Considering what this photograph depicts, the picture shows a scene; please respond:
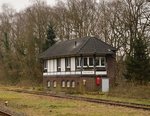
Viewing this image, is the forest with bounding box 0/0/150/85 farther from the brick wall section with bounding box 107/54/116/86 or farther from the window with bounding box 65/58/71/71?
the window with bounding box 65/58/71/71

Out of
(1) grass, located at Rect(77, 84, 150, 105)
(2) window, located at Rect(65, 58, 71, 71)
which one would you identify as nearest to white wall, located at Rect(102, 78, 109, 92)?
(2) window, located at Rect(65, 58, 71, 71)

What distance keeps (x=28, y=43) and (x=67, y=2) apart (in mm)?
10235

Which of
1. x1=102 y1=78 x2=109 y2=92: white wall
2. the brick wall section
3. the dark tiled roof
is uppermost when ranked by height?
the dark tiled roof

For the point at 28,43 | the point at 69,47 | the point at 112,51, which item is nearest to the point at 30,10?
the point at 28,43

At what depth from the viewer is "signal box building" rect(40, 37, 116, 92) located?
5016 centimetres

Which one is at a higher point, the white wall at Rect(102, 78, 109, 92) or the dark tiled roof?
the dark tiled roof

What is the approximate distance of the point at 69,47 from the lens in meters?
56.6

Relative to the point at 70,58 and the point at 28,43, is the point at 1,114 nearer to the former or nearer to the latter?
the point at 70,58

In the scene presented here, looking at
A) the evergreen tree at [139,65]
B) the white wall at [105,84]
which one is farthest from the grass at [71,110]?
the white wall at [105,84]

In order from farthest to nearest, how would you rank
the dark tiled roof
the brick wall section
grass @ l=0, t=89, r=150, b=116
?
the brick wall section → the dark tiled roof → grass @ l=0, t=89, r=150, b=116

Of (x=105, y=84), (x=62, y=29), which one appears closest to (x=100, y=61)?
(x=105, y=84)

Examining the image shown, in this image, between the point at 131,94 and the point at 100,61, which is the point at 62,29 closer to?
the point at 100,61

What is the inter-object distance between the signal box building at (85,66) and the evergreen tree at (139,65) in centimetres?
512

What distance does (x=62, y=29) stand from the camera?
74.0 metres
